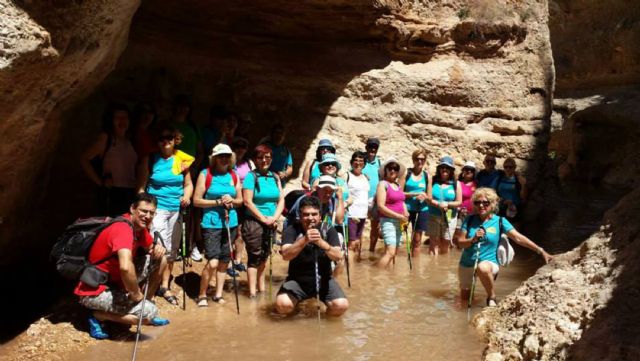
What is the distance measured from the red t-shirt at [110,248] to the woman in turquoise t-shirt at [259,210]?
5.47 ft

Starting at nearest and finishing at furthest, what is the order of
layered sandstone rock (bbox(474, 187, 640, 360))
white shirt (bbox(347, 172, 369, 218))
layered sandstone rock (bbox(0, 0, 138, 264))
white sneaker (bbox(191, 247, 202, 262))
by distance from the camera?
layered sandstone rock (bbox(474, 187, 640, 360)), layered sandstone rock (bbox(0, 0, 138, 264)), white sneaker (bbox(191, 247, 202, 262)), white shirt (bbox(347, 172, 369, 218))

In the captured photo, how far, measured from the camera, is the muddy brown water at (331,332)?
6328mm

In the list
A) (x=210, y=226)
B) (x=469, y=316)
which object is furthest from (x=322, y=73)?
(x=469, y=316)

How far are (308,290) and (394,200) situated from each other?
266 centimetres

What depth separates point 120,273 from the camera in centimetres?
643

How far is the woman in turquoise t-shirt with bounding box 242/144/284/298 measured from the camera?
8016 millimetres

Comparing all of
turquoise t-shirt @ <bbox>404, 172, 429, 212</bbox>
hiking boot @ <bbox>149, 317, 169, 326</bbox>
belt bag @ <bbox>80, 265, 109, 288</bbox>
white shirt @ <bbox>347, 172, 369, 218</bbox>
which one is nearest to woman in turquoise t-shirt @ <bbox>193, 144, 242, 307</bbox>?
hiking boot @ <bbox>149, 317, 169, 326</bbox>

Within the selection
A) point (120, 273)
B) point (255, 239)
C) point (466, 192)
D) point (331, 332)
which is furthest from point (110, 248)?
point (466, 192)

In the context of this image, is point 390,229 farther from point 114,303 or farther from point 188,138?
point 114,303

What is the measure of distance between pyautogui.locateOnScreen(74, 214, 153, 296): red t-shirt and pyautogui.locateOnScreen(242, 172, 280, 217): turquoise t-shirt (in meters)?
1.79

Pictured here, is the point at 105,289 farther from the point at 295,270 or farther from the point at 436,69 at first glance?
the point at 436,69

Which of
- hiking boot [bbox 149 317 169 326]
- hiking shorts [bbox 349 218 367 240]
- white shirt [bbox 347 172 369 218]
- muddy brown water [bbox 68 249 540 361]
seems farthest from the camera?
hiking shorts [bbox 349 218 367 240]

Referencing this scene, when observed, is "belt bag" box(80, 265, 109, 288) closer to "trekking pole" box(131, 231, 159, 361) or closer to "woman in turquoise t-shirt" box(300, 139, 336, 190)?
"trekking pole" box(131, 231, 159, 361)

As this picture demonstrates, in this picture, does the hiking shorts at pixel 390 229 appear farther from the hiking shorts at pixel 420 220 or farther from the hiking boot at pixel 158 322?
the hiking boot at pixel 158 322
